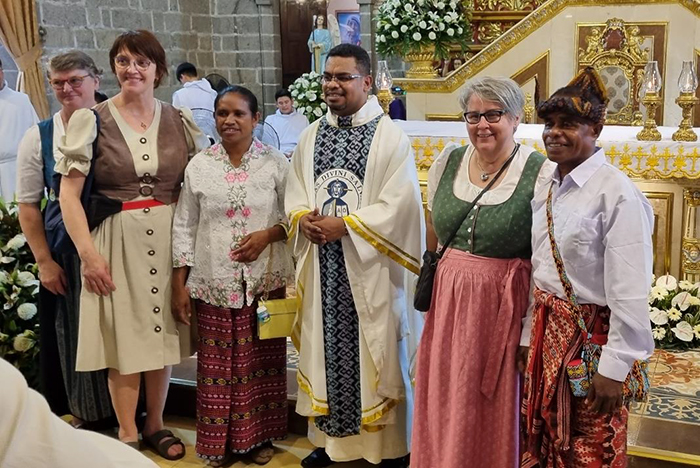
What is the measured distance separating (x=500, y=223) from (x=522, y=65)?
4.04 meters

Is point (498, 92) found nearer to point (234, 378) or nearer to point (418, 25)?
point (234, 378)

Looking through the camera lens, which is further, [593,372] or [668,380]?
[668,380]

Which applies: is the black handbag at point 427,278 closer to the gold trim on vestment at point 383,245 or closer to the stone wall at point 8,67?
the gold trim on vestment at point 383,245

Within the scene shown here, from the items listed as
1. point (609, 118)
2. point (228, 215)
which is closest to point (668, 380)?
point (228, 215)

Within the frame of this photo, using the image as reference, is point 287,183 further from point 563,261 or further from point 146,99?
point 563,261

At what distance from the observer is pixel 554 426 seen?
213 centimetres

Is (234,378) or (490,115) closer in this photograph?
(490,115)

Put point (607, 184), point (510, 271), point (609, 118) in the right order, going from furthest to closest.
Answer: point (609, 118) < point (510, 271) < point (607, 184)

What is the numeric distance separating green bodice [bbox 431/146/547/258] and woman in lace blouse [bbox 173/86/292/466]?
32.7 inches

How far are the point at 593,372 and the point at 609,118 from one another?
4029 millimetres

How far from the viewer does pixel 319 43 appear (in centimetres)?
1028

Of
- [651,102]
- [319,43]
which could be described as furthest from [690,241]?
[319,43]

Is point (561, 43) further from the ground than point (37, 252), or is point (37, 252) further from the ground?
point (561, 43)

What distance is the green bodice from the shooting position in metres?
2.36
